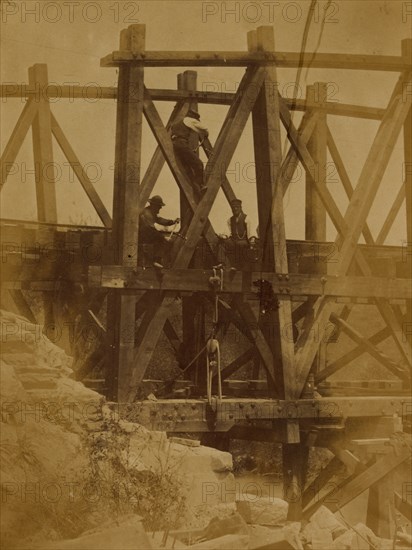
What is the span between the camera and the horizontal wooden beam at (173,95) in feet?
37.0

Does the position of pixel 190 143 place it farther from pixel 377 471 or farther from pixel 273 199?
pixel 377 471

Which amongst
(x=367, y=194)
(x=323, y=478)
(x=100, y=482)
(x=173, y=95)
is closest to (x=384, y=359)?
(x=323, y=478)

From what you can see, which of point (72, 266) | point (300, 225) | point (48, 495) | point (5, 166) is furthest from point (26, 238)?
point (300, 225)

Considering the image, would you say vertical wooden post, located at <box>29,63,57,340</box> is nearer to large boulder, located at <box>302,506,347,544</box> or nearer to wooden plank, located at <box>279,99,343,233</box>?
wooden plank, located at <box>279,99,343,233</box>

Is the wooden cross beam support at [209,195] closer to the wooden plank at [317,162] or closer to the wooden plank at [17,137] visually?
the wooden plank at [317,162]

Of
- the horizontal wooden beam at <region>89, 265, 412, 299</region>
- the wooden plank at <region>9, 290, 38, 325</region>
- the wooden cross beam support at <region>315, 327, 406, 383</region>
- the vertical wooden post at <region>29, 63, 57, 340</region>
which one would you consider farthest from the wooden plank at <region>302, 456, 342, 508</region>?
the vertical wooden post at <region>29, 63, 57, 340</region>

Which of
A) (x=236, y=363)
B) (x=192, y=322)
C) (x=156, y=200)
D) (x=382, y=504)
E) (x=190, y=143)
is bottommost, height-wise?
(x=382, y=504)

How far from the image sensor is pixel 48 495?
6.80 meters

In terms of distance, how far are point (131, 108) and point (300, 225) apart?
14612 millimetres

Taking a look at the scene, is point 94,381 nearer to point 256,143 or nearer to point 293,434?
point 293,434

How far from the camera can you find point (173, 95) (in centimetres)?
1134

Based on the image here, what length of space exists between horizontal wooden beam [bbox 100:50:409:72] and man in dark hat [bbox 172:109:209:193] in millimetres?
1239

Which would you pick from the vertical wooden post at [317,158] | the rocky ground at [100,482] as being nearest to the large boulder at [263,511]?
the rocky ground at [100,482]

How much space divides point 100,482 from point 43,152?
6667 mm
